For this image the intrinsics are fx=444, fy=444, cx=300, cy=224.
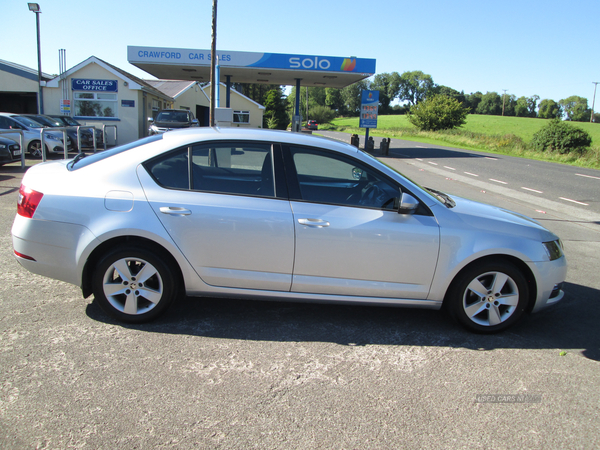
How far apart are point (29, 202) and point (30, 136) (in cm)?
1498

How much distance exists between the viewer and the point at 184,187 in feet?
12.3

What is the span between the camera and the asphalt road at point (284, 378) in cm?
257

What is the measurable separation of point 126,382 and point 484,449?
7.47 ft

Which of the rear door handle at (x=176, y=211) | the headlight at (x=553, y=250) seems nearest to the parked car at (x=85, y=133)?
the rear door handle at (x=176, y=211)

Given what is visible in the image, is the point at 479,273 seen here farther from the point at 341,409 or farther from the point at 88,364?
the point at 88,364

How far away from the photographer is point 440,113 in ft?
194

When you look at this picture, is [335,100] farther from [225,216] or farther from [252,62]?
[225,216]

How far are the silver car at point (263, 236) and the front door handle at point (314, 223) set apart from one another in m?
0.01

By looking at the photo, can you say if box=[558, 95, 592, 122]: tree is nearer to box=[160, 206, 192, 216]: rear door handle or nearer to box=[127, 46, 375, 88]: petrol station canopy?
box=[127, 46, 375, 88]: petrol station canopy

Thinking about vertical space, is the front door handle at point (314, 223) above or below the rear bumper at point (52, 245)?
above

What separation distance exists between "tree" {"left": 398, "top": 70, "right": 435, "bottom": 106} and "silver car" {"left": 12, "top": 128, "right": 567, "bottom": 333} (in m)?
167

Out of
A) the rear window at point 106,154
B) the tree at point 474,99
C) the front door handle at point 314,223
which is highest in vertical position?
the tree at point 474,99

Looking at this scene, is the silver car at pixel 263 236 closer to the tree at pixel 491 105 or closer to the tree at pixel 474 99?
the tree at pixel 491 105

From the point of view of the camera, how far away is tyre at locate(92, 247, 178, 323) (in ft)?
12.0
